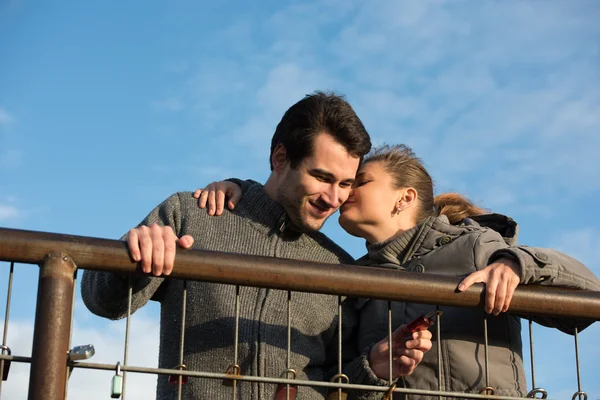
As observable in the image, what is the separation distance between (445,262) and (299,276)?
4.15 ft

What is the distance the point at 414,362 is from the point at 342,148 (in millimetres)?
1440

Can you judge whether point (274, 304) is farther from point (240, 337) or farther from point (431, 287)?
point (431, 287)

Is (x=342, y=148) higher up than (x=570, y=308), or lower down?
higher up

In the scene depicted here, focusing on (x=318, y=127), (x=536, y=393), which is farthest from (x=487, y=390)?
(x=318, y=127)

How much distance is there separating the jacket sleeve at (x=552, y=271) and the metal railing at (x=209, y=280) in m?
0.10

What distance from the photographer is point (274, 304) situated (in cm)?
462

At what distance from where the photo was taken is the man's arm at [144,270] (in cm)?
347

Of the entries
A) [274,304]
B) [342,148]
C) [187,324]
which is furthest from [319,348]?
[342,148]

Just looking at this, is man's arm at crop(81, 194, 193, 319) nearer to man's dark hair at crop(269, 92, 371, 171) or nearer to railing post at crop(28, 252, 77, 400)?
railing post at crop(28, 252, 77, 400)

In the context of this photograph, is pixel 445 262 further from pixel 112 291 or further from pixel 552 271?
pixel 112 291

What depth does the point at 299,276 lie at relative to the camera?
11.8 ft

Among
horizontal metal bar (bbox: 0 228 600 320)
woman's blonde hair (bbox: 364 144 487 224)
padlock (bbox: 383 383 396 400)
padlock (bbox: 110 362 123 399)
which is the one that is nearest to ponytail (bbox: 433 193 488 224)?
woman's blonde hair (bbox: 364 144 487 224)

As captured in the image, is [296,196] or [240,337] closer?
[240,337]


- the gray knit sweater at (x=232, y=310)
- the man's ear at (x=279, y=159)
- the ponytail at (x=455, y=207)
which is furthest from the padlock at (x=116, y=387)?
the ponytail at (x=455, y=207)
